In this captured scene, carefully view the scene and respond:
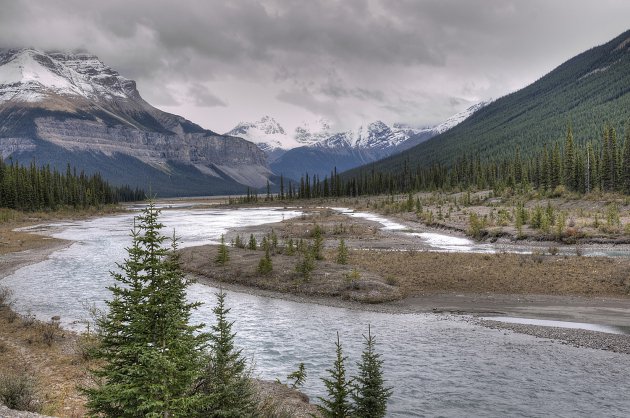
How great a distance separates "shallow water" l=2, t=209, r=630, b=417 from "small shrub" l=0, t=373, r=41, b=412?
361 inches

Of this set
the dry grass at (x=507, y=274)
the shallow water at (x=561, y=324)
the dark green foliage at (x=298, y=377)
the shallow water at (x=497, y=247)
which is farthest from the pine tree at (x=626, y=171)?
the dark green foliage at (x=298, y=377)

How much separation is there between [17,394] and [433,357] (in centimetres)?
1737

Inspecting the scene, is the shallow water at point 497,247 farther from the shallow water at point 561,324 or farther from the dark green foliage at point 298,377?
the dark green foliage at point 298,377

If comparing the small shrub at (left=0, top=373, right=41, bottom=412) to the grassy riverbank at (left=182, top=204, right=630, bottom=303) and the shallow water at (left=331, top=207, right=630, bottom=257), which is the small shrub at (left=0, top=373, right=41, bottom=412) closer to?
the grassy riverbank at (left=182, top=204, right=630, bottom=303)

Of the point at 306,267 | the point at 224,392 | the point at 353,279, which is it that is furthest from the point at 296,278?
the point at 224,392

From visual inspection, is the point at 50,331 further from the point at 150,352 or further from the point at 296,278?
the point at 296,278

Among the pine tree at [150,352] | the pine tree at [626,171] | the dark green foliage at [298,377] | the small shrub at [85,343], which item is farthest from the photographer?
the pine tree at [626,171]

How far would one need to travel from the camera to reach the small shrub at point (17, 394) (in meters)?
13.6

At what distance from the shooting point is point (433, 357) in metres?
22.1

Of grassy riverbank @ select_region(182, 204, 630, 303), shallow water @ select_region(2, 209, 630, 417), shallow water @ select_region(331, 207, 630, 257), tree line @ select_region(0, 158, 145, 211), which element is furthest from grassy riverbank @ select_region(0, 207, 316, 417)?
tree line @ select_region(0, 158, 145, 211)

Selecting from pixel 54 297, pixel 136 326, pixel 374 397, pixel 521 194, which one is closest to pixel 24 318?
pixel 54 297

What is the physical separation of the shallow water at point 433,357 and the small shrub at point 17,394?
9.16 metres

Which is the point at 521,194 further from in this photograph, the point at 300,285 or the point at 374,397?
the point at 374,397

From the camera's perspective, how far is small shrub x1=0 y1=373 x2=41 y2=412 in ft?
44.6
